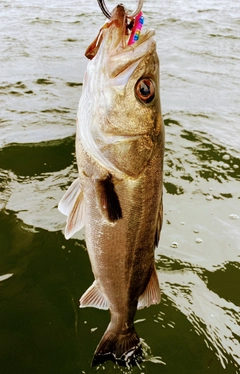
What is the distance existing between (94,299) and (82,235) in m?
1.51

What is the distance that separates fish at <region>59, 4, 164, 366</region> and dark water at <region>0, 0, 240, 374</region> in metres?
1.08

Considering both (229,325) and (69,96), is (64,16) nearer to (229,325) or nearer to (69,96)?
(69,96)

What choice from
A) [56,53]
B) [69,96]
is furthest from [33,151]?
[56,53]

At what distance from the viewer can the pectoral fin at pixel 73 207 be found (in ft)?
7.25

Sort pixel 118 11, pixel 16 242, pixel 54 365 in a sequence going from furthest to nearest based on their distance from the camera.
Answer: pixel 16 242 → pixel 54 365 → pixel 118 11

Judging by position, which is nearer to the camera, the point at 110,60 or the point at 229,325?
the point at 110,60

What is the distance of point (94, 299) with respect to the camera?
2.39 meters

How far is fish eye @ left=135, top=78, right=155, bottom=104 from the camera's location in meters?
1.92

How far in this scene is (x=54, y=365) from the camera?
2.87m

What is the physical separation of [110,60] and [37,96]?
509 centimetres

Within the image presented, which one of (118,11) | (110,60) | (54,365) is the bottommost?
(54,365)

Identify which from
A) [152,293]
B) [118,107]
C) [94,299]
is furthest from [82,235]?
[118,107]

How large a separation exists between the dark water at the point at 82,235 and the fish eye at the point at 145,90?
1871mm

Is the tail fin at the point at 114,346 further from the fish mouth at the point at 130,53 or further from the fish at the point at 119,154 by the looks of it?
the fish mouth at the point at 130,53
